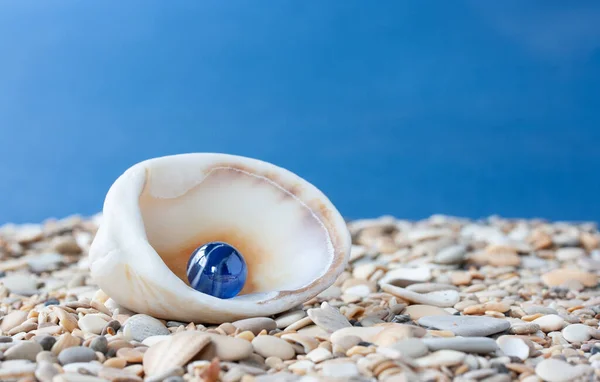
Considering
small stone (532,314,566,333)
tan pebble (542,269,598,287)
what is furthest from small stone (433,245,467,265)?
small stone (532,314,566,333)

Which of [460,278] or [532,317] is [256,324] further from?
[460,278]

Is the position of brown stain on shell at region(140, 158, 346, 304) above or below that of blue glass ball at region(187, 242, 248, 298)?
above

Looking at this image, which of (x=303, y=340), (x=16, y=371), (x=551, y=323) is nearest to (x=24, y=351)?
(x=16, y=371)

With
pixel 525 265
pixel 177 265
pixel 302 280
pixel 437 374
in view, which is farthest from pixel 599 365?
pixel 525 265

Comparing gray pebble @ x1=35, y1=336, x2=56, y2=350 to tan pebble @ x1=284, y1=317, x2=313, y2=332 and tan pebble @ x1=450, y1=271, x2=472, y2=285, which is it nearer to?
tan pebble @ x1=284, y1=317, x2=313, y2=332

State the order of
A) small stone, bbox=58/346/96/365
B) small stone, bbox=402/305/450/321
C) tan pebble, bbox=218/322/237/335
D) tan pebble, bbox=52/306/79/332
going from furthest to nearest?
1. small stone, bbox=402/305/450/321
2. tan pebble, bbox=52/306/79/332
3. tan pebble, bbox=218/322/237/335
4. small stone, bbox=58/346/96/365

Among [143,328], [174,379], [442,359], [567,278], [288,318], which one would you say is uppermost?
[567,278]
